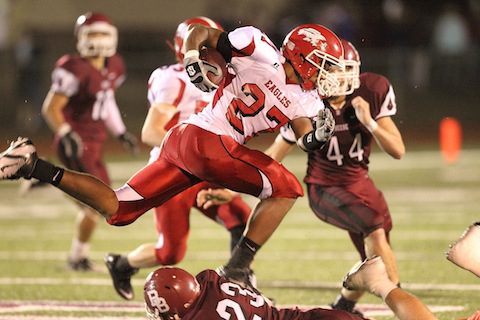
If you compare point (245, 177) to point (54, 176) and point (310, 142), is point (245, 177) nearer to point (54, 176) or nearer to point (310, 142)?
point (310, 142)

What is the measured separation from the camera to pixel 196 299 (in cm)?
431

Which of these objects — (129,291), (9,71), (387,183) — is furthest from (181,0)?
(129,291)

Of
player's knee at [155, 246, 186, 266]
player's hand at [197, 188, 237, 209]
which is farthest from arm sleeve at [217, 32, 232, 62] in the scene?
player's knee at [155, 246, 186, 266]

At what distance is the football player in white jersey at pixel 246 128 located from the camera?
17.2 feet

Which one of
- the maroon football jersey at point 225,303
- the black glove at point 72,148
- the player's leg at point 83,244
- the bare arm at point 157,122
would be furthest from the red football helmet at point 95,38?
the maroon football jersey at point 225,303

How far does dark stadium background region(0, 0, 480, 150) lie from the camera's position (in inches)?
693

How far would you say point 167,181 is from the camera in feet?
17.5

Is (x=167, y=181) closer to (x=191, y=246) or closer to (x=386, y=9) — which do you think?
(x=191, y=246)

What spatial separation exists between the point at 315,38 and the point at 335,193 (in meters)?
0.97

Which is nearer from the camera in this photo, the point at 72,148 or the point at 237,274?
the point at 237,274

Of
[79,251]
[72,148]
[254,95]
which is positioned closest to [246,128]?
[254,95]

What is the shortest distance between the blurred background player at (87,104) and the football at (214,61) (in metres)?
2.59

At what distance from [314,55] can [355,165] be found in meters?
0.90

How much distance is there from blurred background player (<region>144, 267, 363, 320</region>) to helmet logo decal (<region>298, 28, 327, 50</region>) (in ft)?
4.65
